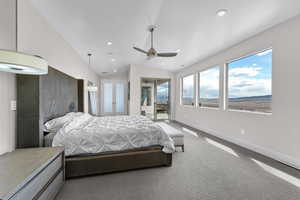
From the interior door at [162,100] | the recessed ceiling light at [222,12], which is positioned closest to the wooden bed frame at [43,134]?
the recessed ceiling light at [222,12]

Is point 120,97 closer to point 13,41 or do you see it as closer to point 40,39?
point 40,39

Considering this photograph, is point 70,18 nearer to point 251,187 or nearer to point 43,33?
point 43,33

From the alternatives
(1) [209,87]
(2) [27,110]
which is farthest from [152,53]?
(1) [209,87]

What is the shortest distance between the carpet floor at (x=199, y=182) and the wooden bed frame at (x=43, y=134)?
12cm

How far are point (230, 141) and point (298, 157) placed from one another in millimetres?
1475

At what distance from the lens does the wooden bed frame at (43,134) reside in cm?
186

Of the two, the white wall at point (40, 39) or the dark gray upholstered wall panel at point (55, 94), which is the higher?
the white wall at point (40, 39)

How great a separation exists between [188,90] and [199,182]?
4745mm

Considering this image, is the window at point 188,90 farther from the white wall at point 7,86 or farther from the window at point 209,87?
the white wall at point 7,86

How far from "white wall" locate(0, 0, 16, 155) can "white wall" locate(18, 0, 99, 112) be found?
137 millimetres

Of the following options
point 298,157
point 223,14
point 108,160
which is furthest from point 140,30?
point 298,157

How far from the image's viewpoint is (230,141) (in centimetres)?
381

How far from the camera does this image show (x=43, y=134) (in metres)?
2.12

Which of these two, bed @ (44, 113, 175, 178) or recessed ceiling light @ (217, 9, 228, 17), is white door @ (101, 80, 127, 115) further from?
recessed ceiling light @ (217, 9, 228, 17)
